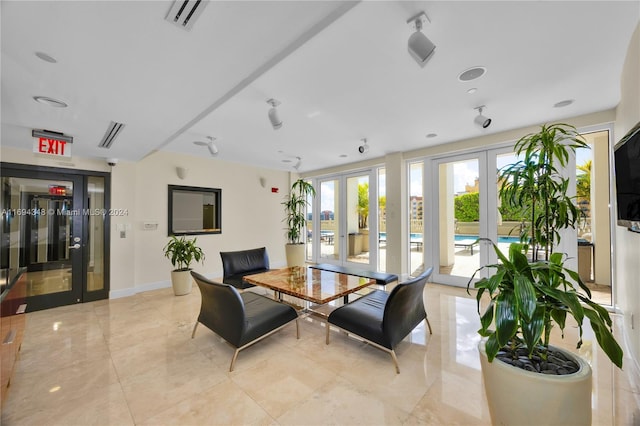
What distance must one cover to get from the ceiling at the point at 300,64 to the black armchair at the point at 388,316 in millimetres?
1932

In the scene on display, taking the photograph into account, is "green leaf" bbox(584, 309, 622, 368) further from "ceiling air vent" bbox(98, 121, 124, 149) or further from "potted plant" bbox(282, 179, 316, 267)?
"potted plant" bbox(282, 179, 316, 267)

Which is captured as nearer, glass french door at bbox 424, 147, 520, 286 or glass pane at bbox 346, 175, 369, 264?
glass french door at bbox 424, 147, 520, 286

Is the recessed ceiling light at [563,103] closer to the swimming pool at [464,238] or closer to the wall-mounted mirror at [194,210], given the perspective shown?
the swimming pool at [464,238]

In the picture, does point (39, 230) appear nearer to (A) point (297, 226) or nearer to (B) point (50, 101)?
(B) point (50, 101)

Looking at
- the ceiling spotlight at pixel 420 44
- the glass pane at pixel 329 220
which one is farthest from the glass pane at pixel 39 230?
the ceiling spotlight at pixel 420 44

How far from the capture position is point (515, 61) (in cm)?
224

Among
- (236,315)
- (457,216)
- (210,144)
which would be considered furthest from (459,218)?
(210,144)

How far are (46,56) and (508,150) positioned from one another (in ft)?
18.2

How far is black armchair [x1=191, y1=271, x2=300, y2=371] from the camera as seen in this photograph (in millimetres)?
2305

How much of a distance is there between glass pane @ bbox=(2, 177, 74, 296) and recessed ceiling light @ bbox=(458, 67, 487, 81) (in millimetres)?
5776

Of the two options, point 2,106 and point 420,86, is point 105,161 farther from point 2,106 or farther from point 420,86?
point 420,86

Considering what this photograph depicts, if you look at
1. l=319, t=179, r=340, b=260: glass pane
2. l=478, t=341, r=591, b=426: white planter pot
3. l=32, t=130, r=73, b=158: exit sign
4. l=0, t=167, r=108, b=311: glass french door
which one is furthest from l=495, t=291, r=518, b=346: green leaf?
l=0, t=167, r=108, b=311: glass french door

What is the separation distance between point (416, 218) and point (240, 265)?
3.55m

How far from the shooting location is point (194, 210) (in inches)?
219
